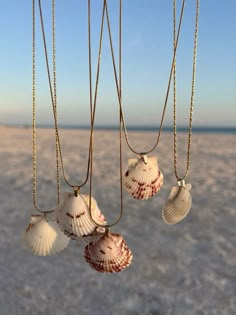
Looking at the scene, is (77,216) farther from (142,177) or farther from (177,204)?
(177,204)

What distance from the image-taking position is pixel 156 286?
4305mm

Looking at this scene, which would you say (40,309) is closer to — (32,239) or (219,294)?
(32,239)

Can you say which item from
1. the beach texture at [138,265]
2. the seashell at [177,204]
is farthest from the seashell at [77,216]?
the beach texture at [138,265]

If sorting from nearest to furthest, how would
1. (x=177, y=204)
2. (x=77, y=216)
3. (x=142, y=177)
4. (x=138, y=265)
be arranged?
(x=77, y=216) → (x=142, y=177) → (x=177, y=204) → (x=138, y=265)

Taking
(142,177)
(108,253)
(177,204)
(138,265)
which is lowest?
(138,265)

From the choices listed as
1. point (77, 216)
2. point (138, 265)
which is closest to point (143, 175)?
point (77, 216)

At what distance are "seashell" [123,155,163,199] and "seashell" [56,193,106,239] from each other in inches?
12.2

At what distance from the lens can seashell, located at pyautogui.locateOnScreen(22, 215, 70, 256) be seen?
275 centimetres

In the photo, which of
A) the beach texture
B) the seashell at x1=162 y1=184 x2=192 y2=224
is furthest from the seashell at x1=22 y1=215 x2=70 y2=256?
the beach texture

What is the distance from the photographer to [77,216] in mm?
2414

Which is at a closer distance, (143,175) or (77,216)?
(77,216)

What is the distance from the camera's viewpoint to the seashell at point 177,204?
2789 millimetres

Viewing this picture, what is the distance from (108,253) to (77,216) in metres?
0.28

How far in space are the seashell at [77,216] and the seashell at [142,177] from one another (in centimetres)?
31
